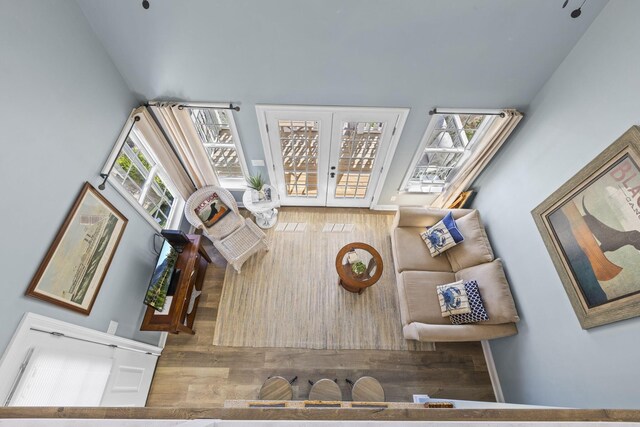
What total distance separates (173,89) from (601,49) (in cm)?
373

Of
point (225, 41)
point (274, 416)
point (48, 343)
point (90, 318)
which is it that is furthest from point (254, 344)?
point (225, 41)

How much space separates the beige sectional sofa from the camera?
2.67 m

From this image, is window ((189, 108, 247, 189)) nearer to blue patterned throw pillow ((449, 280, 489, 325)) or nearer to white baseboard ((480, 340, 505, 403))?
blue patterned throw pillow ((449, 280, 489, 325))

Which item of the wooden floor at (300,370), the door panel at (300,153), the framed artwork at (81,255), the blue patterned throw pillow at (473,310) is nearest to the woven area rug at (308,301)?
the wooden floor at (300,370)

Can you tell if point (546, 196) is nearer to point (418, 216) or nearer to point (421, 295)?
point (418, 216)

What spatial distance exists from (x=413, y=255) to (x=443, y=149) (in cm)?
141

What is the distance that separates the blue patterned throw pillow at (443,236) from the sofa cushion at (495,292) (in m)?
0.39

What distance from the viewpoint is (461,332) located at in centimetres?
265

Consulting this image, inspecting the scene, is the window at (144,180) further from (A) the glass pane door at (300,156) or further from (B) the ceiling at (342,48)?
(A) the glass pane door at (300,156)

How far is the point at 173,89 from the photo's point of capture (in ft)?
8.71

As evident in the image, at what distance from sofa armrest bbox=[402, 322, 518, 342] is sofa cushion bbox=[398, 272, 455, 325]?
21cm

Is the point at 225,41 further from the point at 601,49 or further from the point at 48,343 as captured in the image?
the point at 601,49

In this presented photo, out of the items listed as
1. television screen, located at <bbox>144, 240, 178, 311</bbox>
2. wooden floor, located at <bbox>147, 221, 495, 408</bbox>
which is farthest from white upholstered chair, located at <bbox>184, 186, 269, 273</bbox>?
wooden floor, located at <bbox>147, 221, 495, 408</bbox>

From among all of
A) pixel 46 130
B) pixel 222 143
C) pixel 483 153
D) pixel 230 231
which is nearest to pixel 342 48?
pixel 222 143
